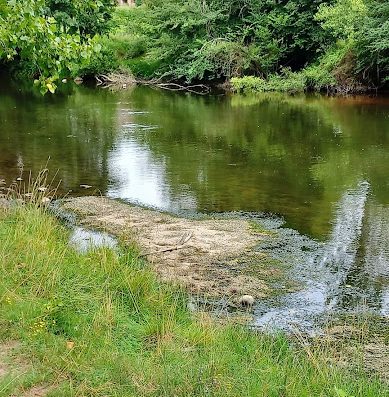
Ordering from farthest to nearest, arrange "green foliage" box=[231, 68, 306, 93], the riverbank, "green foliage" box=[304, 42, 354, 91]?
"green foliage" box=[231, 68, 306, 93] < "green foliage" box=[304, 42, 354, 91] < the riverbank

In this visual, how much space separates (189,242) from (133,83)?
28.9 metres

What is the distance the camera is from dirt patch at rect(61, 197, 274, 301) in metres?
7.08

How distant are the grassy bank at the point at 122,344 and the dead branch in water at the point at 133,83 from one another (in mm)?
26935

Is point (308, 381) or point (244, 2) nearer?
point (308, 381)

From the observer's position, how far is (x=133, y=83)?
36094 millimetres

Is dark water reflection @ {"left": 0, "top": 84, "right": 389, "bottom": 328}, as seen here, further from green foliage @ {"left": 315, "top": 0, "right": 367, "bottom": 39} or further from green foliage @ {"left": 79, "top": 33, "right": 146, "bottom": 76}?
green foliage @ {"left": 79, "top": 33, "right": 146, "bottom": 76}

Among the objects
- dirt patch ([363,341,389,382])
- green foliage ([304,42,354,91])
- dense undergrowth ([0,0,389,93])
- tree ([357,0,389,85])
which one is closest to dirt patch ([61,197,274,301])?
dirt patch ([363,341,389,382])

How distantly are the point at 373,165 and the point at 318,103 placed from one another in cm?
1209

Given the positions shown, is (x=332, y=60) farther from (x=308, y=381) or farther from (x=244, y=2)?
(x=308, y=381)

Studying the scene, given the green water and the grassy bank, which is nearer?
the grassy bank

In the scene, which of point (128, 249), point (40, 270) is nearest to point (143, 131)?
point (128, 249)

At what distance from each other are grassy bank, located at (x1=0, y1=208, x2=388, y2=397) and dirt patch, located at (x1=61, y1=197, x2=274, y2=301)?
1147mm

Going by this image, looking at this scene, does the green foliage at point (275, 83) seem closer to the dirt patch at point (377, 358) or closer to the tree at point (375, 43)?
the tree at point (375, 43)

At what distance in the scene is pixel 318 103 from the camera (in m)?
25.5
